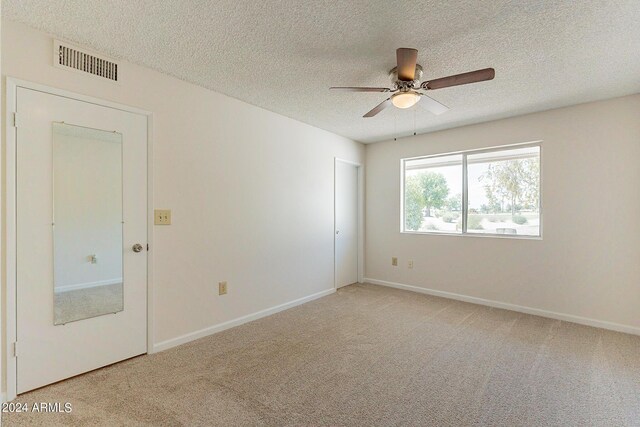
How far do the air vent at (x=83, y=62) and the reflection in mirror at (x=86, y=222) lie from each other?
0.44 metres

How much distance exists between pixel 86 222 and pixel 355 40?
Answer: 2425 millimetres

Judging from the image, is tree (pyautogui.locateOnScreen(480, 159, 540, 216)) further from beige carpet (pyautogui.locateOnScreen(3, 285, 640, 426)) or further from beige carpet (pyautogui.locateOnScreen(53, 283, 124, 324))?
beige carpet (pyautogui.locateOnScreen(53, 283, 124, 324))

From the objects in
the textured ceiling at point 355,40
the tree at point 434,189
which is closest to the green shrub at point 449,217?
the tree at point 434,189

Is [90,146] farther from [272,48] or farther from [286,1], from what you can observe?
[286,1]

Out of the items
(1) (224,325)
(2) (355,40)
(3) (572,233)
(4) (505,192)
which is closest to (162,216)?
(1) (224,325)

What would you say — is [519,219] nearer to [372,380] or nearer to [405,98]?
[405,98]

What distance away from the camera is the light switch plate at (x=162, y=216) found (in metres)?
2.87

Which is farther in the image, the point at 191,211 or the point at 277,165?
the point at 277,165

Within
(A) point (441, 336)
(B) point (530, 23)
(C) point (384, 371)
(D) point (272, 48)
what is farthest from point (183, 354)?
(B) point (530, 23)

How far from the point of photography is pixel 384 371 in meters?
2.55

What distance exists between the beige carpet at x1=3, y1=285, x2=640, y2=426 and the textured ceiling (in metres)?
2.39

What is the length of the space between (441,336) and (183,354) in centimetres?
237

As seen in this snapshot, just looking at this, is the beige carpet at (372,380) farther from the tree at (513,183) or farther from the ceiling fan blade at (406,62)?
the ceiling fan blade at (406,62)

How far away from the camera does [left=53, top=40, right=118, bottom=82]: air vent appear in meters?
2.37
